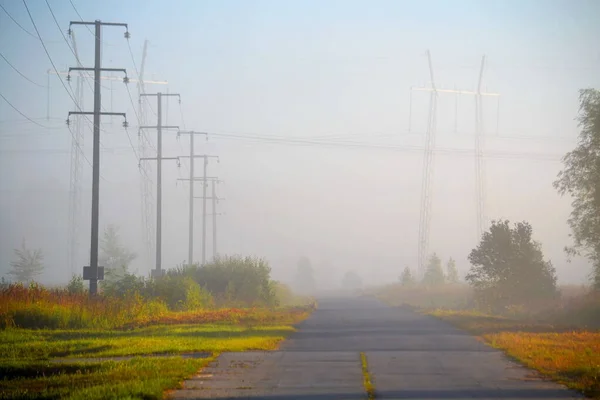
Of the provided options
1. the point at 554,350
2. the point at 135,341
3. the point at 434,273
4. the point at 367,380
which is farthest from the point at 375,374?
the point at 434,273

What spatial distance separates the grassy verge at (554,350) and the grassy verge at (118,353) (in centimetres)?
754

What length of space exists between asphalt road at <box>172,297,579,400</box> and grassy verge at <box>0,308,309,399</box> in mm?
844

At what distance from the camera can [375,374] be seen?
15.7 meters

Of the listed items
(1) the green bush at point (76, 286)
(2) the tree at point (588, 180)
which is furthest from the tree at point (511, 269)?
(1) the green bush at point (76, 286)

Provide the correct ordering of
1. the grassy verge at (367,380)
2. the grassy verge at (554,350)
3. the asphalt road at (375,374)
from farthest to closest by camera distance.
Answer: the grassy verge at (554,350)
the asphalt road at (375,374)
the grassy verge at (367,380)

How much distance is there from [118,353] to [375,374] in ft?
23.8

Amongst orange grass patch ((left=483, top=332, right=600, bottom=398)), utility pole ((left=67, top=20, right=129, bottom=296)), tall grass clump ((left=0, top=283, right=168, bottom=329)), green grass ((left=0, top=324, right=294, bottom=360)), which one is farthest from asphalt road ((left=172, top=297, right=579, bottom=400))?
utility pole ((left=67, top=20, right=129, bottom=296))

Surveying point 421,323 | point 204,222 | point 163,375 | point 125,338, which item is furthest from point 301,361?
point 204,222

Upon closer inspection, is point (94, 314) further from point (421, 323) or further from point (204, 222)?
point (204, 222)

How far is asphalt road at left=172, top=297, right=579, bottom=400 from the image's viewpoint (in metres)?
13.2

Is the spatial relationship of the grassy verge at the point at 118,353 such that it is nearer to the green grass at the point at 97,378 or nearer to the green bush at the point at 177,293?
the green grass at the point at 97,378

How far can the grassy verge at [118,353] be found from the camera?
12.8m

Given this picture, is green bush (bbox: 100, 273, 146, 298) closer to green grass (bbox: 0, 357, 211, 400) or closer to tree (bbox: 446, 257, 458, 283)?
green grass (bbox: 0, 357, 211, 400)

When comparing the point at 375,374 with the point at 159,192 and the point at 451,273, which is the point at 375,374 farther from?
the point at 451,273
